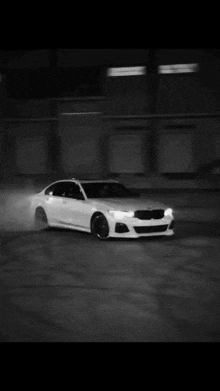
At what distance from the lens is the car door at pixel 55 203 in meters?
14.2

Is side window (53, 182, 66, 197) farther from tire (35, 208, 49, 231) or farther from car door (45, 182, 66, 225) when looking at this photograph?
tire (35, 208, 49, 231)

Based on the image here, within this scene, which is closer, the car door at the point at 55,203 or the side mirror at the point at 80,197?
the side mirror at the point at 80,197

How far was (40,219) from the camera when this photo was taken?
15.0 metres

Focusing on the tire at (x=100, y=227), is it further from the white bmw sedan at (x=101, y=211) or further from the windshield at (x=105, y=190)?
the windshield at (x=105, y=190)

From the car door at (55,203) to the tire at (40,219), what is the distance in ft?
0.87

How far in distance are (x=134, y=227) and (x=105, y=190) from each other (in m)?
1.97

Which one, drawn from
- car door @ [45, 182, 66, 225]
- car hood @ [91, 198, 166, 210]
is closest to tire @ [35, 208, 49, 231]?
car door @ [45, 182, 66, 225]

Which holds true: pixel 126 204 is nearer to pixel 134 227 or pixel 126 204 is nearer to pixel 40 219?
pixel 134 227

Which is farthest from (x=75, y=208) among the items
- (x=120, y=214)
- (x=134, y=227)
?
(x=134, y=227)

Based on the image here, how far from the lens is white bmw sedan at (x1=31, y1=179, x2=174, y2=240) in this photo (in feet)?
42.0

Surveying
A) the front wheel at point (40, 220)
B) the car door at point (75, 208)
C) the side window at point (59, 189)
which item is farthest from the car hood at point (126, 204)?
the front wheel at point (40, 220)

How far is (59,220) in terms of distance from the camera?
46.9ft
